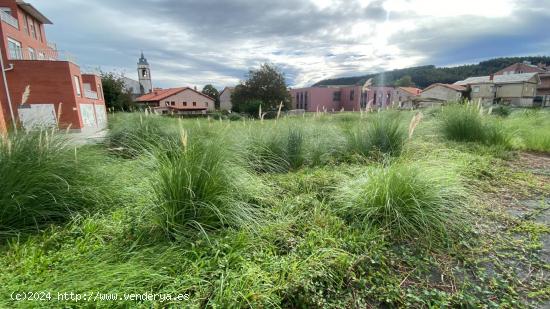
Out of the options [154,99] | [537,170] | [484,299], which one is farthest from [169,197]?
[154,99]

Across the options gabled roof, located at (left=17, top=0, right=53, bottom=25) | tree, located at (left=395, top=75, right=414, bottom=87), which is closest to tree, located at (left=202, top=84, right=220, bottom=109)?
gabled roof, located at (left=17, top=0, right=53, bottom=25)

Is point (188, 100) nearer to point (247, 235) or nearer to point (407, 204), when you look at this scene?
point (247, 235)

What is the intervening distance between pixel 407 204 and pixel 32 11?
32.5 m

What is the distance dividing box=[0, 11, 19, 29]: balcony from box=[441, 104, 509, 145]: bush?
25554mm

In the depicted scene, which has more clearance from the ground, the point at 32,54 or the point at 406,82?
the point at 406,82

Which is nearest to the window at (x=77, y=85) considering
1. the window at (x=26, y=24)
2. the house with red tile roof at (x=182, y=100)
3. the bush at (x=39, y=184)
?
the window at (x=26, y=24)

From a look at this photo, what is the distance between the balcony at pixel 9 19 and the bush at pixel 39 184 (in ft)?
72.6

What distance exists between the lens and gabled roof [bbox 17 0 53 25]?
1960cm

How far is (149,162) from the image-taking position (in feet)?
8.15

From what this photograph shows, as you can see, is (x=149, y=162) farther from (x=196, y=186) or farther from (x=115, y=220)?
(x=196, y=186)

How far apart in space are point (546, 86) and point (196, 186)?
241 ft

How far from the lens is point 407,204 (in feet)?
7.07

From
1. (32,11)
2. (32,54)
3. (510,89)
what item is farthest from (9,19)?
(510,89)

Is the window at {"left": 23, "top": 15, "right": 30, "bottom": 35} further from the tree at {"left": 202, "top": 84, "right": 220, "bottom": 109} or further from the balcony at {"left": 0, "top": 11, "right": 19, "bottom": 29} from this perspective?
the tree at {"left": 202, "top": 84, "right": 220, "bottom": 109}
